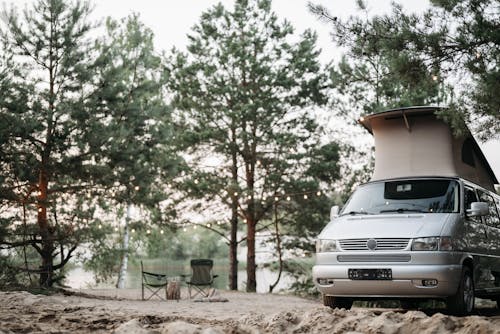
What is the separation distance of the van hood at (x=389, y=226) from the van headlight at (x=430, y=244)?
62mm

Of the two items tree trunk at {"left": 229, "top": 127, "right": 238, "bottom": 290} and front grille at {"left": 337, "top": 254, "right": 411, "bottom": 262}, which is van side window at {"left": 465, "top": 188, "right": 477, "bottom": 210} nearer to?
front grille at {"left": 337, "top": 254, "right": 411, "bottom": 262}

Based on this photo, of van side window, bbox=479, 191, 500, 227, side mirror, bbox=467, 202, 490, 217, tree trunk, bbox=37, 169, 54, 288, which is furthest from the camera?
tree trunk, bbox=37, 169, 54, 288

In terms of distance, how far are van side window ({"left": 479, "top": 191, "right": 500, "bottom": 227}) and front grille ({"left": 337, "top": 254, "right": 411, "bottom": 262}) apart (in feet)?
7.36

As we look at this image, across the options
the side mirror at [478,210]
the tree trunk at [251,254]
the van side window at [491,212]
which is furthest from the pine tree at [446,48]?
the tree trunk at [251,254]

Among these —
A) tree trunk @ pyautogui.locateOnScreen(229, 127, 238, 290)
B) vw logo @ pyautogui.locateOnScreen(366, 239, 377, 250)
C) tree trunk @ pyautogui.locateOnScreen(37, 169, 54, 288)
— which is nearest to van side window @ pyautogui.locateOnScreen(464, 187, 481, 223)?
vw logo @ pyautogui.locateOnScreen(366, 239, 377, 250)

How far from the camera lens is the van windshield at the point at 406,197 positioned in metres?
7.99

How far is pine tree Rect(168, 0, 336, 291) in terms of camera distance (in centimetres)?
Result: 1958

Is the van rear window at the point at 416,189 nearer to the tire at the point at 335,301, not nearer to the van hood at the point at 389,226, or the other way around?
the van hood at the point at 389,226

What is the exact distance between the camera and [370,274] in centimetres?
730

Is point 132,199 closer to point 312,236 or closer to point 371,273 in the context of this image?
point 312,236

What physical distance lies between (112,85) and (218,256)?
1495 inches

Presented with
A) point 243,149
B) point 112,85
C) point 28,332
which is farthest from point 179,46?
point 28,332

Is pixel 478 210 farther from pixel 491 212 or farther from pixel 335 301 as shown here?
pixel 335 301

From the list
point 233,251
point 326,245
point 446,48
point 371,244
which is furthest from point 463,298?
point 233,251
